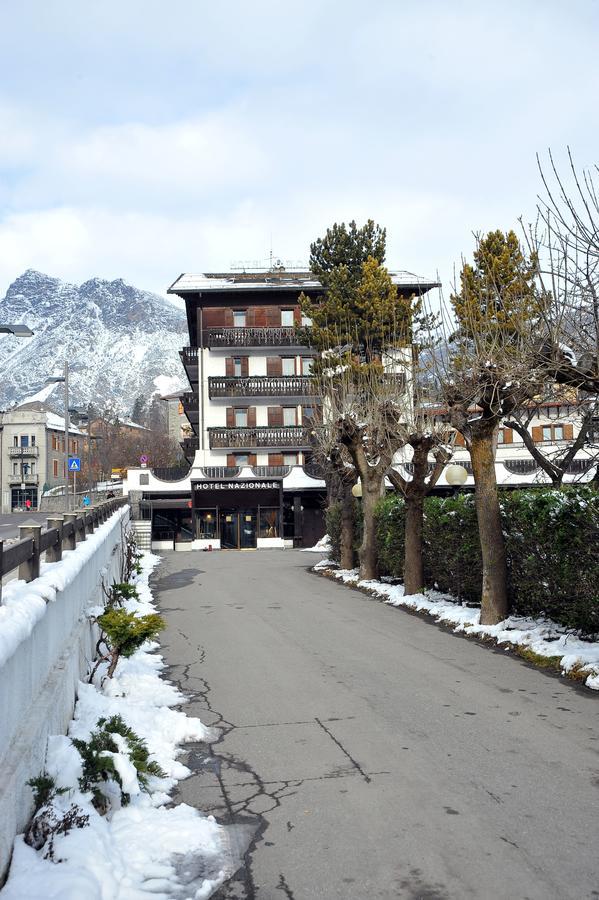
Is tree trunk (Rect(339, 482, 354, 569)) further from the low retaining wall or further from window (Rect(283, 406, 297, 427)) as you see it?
window (Rect(283, 406, 297, 427))

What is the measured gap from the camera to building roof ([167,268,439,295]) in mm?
49188

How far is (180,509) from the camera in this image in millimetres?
47594

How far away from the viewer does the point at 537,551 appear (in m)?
11.3

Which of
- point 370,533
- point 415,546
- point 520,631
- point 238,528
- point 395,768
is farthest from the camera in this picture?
point 238,528

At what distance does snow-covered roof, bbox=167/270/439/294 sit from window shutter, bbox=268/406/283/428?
779 cm

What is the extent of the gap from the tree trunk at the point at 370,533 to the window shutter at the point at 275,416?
91.6 ft

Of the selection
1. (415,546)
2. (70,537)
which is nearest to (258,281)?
(415,546)

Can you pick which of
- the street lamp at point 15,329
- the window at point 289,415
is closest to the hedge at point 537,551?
the street lamp at point 15,329

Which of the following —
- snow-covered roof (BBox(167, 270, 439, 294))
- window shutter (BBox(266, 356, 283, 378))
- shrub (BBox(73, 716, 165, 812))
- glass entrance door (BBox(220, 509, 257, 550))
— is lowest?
glass entrance door (BBox(220, 509, 257, 550))

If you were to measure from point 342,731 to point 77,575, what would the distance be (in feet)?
10.1

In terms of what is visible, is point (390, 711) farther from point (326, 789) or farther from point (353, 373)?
point (353, 373)

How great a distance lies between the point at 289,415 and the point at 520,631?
38.6 metres

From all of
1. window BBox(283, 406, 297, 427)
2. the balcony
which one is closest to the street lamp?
the balcony

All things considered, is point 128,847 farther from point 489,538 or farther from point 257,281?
point 257,281
